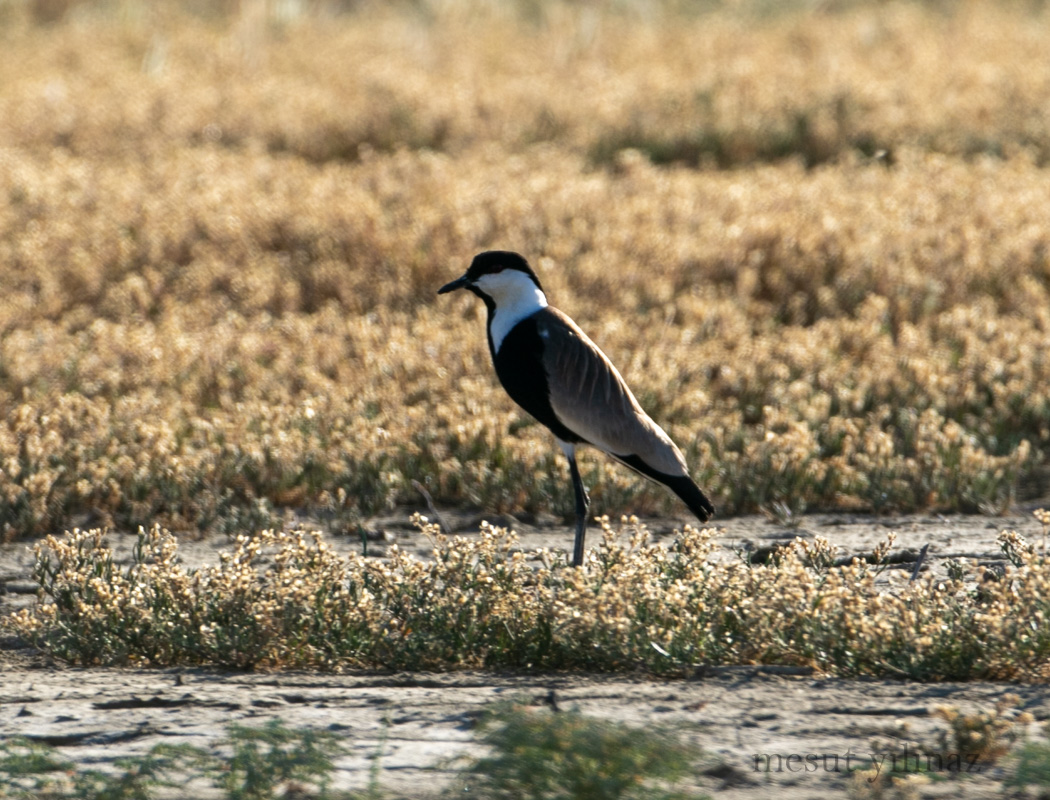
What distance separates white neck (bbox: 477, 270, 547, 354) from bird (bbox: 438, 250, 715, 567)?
1 centimetres

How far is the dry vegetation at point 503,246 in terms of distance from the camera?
7301 millimetres

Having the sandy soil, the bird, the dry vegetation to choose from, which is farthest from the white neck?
the sandy soil

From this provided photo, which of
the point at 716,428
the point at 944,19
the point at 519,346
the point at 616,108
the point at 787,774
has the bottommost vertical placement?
the point at 787,774

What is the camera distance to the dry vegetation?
7.30 metres

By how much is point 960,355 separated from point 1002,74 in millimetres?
8011

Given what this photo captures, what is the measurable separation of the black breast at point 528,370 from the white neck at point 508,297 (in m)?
0.06

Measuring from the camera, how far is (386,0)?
23.5 m

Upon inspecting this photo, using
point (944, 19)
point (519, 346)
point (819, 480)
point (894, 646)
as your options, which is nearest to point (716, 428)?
point (819, 480)

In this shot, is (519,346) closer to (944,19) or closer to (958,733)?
(958,733)

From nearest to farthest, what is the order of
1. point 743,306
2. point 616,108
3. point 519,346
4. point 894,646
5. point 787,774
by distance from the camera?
point 787,774
point 894,646
point 519,346
point 743,306
point 616,108

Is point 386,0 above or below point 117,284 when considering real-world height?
above

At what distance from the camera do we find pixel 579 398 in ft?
19.2

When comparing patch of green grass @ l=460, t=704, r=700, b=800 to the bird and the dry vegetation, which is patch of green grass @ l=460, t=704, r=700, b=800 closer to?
the bird

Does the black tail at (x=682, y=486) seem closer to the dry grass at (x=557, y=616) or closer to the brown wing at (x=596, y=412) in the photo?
the brown wing at (x=596, y=412)
